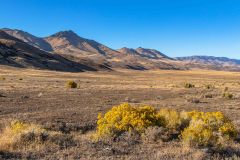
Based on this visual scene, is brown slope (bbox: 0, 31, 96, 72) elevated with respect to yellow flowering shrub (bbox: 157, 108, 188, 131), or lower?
elevated

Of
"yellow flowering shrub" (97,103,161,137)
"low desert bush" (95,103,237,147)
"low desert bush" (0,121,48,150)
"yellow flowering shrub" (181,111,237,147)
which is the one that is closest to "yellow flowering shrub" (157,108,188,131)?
"low desert bush" (95,103,237,147)

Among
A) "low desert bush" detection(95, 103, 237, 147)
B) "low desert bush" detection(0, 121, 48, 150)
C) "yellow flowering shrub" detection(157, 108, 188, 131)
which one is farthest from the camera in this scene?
"yellow flowering shrub" detection(157, 108, 188, 131)

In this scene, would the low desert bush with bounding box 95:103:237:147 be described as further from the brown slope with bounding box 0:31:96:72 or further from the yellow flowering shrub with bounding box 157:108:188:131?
the brown slope with bounding box 0:31:96:72

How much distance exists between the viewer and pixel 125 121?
42.1 ft

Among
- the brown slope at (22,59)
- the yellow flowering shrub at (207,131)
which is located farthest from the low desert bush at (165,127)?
the brown slope at (22,59)

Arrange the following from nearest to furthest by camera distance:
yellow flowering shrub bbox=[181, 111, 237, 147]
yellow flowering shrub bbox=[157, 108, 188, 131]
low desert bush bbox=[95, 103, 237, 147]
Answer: yellow flowering shrub bbox=[181, 111, 237, 147]
low desert bush bbox=[95, 103, 237, 147]
yellow flowering shrub bbox=[157, 108, 188, 131]

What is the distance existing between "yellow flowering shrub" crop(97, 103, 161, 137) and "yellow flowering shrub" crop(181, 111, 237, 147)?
158 centimetres

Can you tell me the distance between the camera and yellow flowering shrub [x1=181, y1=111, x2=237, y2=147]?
10.9 metres

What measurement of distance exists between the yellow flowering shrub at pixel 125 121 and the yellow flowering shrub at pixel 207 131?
1.58 metres

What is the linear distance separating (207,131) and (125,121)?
3.10 meters

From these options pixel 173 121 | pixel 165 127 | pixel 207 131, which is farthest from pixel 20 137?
pixel 173 121

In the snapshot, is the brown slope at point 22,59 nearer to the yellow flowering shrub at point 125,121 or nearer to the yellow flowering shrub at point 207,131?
the yellow flowering shrub at point 125,121

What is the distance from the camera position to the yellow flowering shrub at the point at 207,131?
10906 mm

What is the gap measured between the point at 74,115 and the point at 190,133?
9154 millimetres
